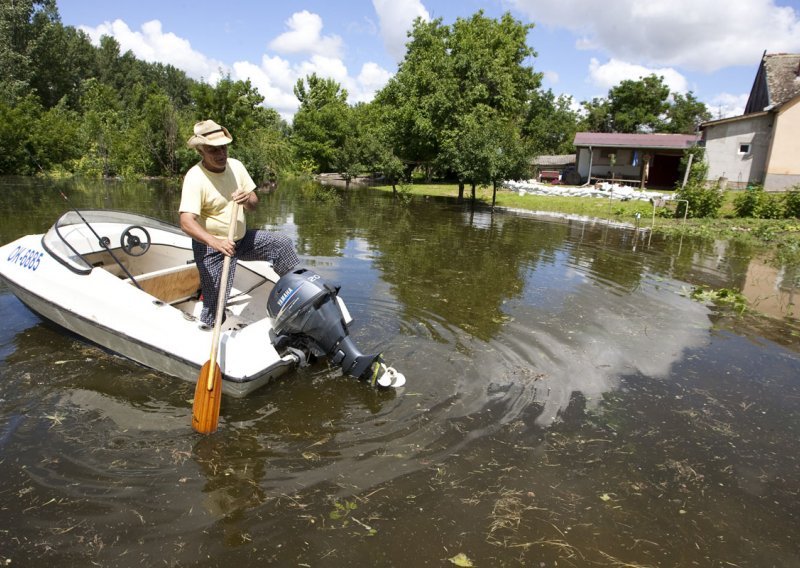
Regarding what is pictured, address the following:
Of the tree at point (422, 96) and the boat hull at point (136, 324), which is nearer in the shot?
the boat hull at point (136, 324)

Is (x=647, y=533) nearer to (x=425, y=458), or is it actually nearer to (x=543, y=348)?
(x=425, y=458)

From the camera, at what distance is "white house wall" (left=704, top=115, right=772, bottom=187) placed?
25125mm

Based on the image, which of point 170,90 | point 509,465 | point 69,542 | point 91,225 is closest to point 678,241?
point 509,465

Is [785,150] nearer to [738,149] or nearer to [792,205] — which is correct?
[738,149]

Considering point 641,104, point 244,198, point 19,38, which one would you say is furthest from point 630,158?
point 19,38

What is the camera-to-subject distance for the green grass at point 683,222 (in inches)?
557

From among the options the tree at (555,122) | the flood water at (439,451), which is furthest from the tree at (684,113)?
the flood water at (439,451)

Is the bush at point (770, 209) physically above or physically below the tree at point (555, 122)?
below

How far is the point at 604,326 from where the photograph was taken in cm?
633

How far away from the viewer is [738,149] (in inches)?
1016

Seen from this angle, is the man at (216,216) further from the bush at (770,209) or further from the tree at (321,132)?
the tree at (321,132)

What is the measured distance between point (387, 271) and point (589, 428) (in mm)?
5288

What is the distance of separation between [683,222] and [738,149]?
12.7 m

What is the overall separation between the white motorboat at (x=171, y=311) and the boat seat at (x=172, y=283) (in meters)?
0.01
